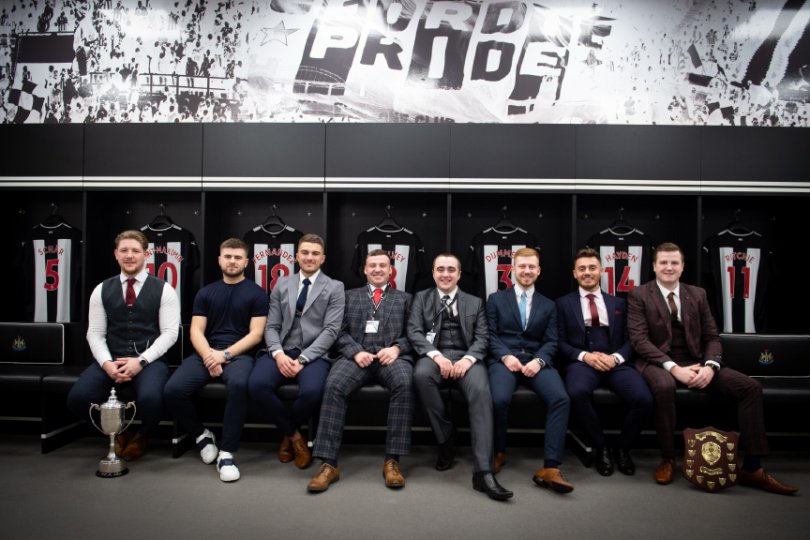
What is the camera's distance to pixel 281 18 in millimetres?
4102

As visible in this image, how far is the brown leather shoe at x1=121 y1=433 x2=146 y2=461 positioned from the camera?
117 inches

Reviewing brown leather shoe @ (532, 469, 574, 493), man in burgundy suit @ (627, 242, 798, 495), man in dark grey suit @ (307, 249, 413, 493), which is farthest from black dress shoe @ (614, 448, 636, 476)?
man in dark grey suit @ (307, 249, 413, 493)

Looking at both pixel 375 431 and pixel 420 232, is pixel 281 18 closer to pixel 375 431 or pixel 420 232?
pixel 420 232

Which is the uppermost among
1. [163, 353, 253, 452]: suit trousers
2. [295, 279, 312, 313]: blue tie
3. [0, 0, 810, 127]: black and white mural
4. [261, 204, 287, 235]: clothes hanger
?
[0, 0, 810, 127]: black and white mural

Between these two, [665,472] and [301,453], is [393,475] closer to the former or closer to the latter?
[301,453]

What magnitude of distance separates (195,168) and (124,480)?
2.20m

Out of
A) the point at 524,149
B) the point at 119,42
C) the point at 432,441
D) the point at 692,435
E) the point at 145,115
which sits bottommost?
the point at 432,441

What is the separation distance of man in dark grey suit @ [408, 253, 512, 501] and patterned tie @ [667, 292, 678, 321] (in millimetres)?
1208

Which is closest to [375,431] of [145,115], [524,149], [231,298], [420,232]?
[231,298]

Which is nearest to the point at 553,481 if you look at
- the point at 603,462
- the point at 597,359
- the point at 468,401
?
the point at 603,462

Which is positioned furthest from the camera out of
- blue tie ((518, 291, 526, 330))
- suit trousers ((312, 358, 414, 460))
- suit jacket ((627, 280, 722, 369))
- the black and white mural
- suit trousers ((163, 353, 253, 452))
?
the black and white mural

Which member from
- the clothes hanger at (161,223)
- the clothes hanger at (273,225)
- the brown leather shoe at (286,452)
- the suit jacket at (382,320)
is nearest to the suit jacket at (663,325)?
the suit jacket at (382,320)

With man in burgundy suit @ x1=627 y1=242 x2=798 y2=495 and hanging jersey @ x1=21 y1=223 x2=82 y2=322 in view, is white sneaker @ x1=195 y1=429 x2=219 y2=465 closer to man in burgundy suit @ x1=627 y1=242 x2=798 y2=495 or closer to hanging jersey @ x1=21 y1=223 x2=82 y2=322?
hanging jersey @ x1=21 y1=223 x2=82 y2=322

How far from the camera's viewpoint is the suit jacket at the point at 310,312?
315cm
